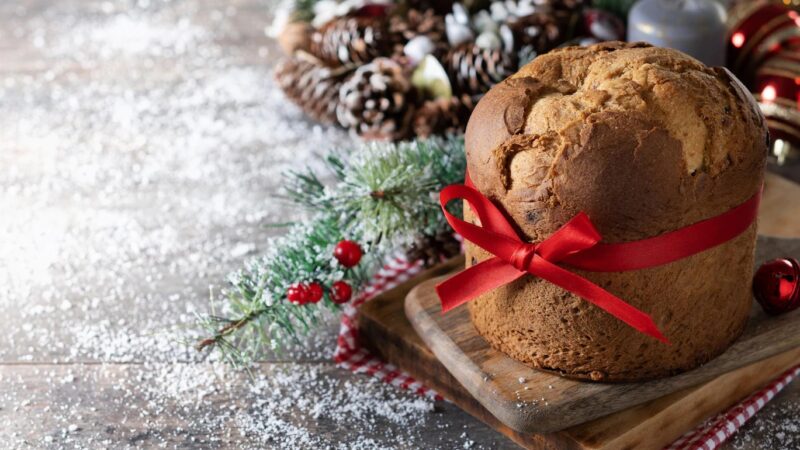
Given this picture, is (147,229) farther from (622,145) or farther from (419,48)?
(622,145)

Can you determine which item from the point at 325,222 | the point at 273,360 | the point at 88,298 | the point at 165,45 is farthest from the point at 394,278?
the point at 165,45

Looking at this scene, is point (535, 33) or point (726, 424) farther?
point (535, 33)

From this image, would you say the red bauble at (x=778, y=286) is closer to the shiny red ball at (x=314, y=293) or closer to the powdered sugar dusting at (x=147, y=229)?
the powdered sugar dusting at (x=147, y=229)

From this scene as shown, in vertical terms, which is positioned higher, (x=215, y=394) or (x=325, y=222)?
(x=325, y=222)

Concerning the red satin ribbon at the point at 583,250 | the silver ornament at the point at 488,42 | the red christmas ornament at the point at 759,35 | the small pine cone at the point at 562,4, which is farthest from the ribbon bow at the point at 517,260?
the red christmas ornament at the point at 759,35

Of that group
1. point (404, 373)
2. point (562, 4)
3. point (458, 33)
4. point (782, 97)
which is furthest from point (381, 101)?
point (782, 97)

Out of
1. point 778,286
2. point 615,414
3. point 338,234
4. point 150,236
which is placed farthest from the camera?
point 150,236

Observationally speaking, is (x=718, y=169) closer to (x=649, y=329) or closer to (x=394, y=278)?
(x=649, y=329)
